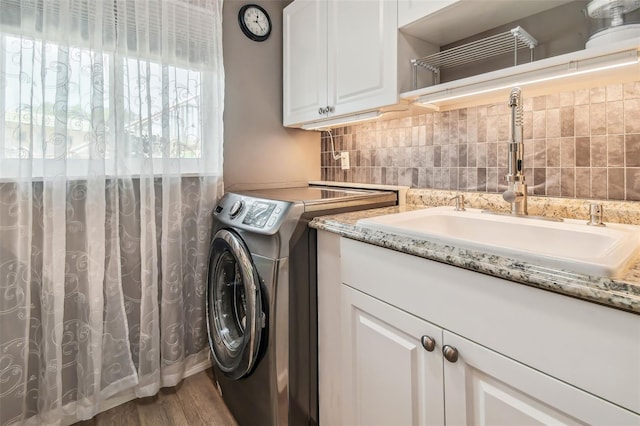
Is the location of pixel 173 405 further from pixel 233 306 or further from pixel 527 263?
pixel 527 263

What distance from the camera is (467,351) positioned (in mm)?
813

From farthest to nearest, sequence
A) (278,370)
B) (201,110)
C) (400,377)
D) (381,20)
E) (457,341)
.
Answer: (201,110) → (381,20) → (278,370) → (400,377) → (457,341)

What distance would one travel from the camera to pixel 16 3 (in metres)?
1.27

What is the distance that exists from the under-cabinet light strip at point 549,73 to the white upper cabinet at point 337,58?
0.82 feet

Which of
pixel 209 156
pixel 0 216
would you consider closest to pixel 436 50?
pixel 209 156

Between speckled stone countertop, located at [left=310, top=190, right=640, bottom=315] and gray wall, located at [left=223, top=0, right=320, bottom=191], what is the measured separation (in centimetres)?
86

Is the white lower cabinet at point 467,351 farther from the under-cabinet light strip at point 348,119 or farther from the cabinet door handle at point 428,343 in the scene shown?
the under-cabinet light strip at point 348,119

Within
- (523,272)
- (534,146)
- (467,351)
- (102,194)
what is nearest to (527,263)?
(523,272)

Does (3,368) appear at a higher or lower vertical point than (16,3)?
lower

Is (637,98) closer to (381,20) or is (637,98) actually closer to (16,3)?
(381,20)

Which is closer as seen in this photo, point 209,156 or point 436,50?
point 436,50

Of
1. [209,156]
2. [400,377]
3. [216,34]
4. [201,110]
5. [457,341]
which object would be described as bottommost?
[400,377]

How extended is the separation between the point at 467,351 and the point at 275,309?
673mm

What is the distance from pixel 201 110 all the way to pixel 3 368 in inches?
53.9
